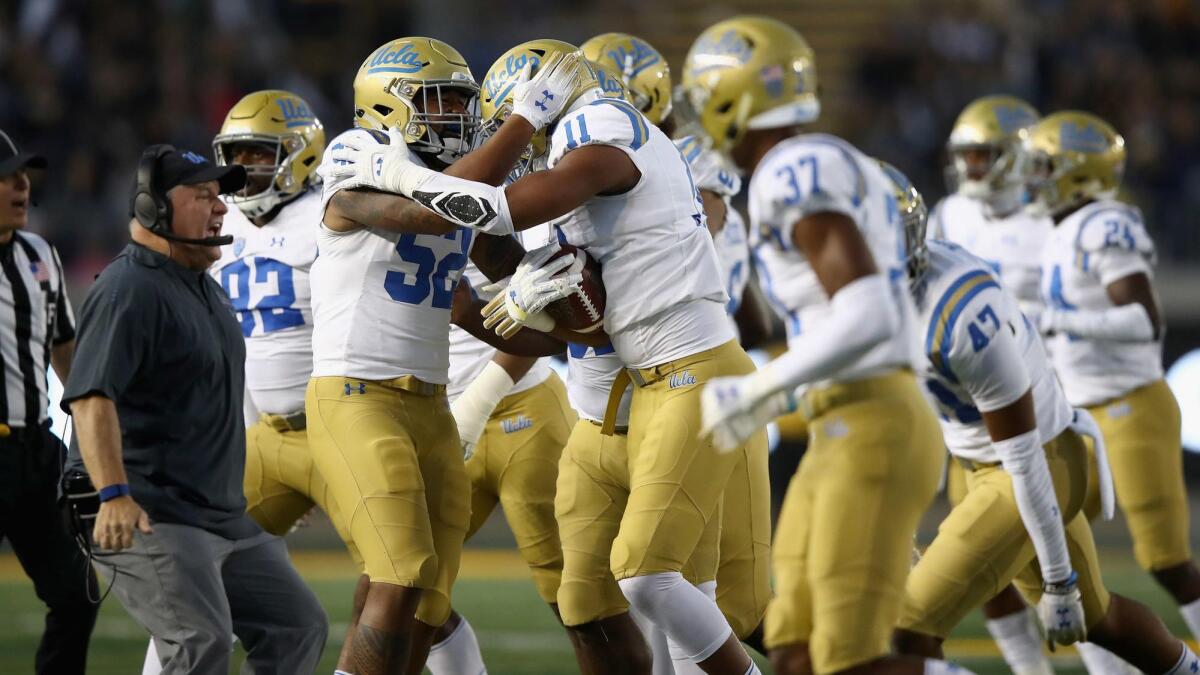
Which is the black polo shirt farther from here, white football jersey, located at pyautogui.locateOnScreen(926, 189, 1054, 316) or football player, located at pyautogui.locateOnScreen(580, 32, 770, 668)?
white football jersey, located at pyautogui.locateOnScreen(926, 189, 1054, 316)

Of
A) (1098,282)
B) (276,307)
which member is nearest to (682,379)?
(276,307)

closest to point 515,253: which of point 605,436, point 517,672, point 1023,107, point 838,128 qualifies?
point 605,436

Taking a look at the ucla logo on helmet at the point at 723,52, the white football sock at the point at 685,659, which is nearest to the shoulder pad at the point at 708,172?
the ucla logo on helmet at the point at 723,52

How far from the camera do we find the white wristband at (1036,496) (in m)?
4.12

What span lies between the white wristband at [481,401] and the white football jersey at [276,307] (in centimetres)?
59

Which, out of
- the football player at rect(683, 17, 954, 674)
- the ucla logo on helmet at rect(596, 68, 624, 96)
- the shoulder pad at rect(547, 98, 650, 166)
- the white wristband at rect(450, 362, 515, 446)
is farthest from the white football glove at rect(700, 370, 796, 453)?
the white wristband at rect(450, 362, 515, 446)

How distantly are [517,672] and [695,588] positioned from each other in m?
2.30

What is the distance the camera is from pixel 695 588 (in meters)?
4.32

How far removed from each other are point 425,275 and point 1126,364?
2965mm

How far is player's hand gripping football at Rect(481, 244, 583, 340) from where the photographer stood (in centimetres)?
424

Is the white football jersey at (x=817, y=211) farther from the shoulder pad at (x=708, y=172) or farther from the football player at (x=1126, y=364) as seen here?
the football player at (x=1126, y=364)

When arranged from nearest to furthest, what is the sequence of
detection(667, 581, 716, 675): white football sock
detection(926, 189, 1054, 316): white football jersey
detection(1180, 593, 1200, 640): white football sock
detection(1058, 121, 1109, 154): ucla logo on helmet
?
detection(667, 581, 716, 675): white football sock
detection(1180, 593, 1200, 640): white football sock
detection(1058, 121, 1109, 154): ucla logo on helmet
detection(926, 189, 1054, 316): white football jersey

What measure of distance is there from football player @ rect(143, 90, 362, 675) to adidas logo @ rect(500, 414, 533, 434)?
61 centimetres

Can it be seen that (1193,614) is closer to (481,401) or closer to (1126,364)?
(1126,364)
